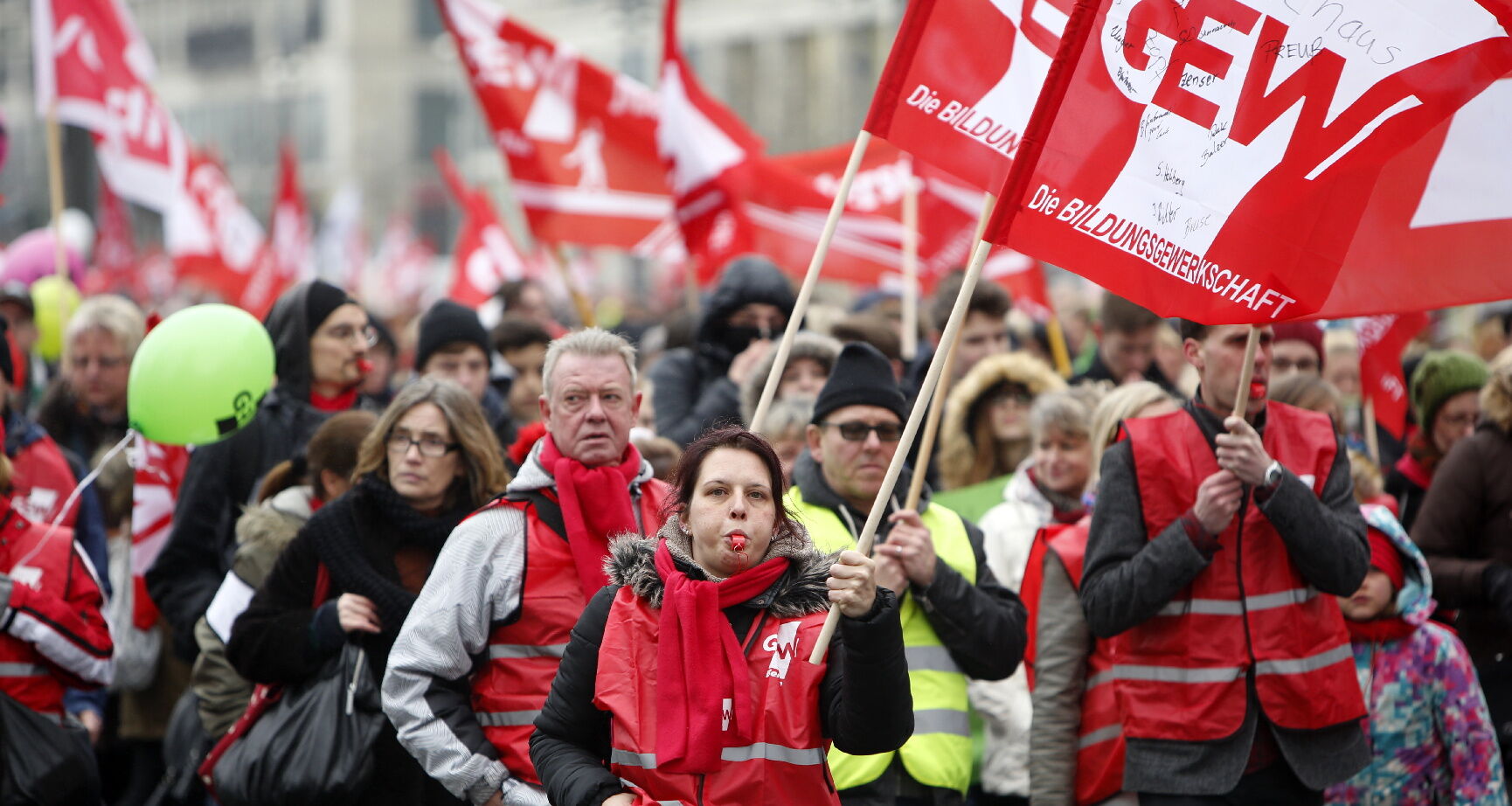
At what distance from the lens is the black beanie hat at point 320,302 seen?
6352 mm

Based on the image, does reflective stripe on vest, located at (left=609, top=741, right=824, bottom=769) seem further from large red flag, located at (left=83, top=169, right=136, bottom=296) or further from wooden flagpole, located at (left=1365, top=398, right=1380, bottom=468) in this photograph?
large red flag, located at (left=83, top=169, right=136, bottom=296)

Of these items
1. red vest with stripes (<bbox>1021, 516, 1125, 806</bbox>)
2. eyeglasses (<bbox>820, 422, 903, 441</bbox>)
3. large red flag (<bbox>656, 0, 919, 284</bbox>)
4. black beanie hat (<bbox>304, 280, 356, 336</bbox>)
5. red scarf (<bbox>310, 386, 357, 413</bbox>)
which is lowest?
red vest with stripes (<bbox>1021, 516, 1125, 806</bbox>)

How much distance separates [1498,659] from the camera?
6.39 meters

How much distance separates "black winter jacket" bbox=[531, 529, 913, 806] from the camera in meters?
3.57

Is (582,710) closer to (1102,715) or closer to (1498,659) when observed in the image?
(1102,715)

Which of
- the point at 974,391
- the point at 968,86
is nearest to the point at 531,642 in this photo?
the point at 968,86

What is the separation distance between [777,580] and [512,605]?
38.3 inches

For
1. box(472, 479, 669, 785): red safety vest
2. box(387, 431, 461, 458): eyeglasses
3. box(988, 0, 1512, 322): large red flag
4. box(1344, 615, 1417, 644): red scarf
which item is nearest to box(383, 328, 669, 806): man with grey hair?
box(472, 479, 669, 785): red safety vest

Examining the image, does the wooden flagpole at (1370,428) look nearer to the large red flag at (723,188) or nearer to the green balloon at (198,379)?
the large red flag at (723,188)

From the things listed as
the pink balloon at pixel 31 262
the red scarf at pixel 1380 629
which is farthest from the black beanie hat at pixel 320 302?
the pink balloon at pixel 31 262

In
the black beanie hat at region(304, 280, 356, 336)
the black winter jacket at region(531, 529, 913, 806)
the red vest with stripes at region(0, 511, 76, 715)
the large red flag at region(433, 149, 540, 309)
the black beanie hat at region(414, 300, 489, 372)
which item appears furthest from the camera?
the large red flag at region(433, 149, 540, 309)

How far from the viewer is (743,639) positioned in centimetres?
377

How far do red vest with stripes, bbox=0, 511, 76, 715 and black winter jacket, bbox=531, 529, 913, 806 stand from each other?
2339mm

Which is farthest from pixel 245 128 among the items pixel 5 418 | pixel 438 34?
pixel 5 418
